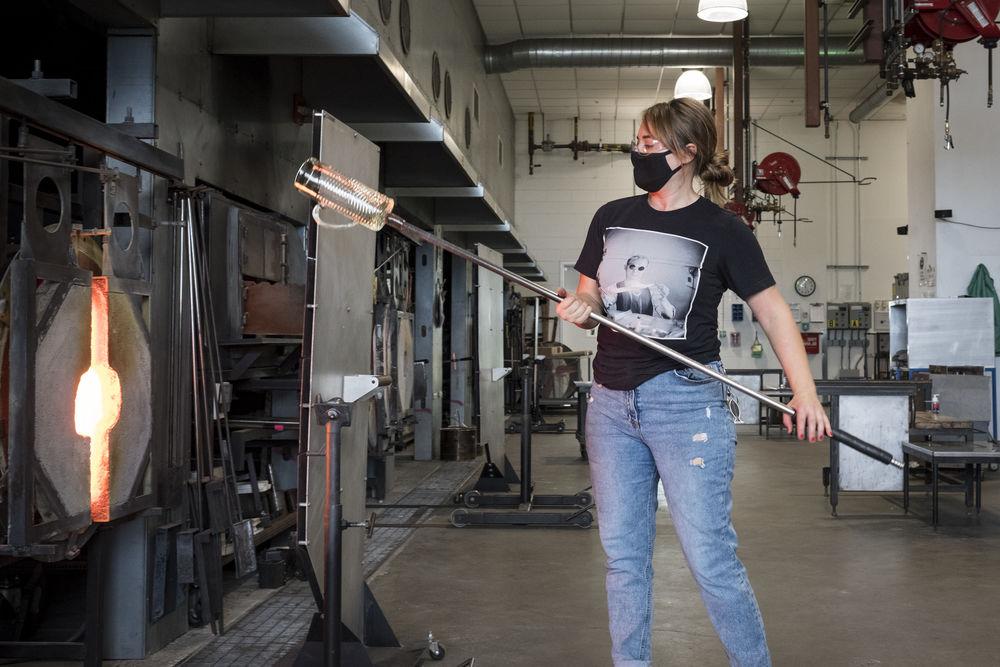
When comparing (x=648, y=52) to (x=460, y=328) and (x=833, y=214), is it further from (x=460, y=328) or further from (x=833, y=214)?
(x=833, y=214)

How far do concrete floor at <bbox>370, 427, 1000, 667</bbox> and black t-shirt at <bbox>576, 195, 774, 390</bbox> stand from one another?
4.66 ft

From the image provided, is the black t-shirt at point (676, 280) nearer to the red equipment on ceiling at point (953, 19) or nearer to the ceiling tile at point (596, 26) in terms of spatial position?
the red equipment on ceiling at point (953, 19)

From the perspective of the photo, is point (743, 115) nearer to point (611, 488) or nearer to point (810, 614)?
point (810, 614)

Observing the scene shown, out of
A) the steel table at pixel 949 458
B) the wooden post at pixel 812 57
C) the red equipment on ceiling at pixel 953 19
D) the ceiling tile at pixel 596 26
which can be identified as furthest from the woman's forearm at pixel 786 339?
the ceiling tile at pixel 596 26

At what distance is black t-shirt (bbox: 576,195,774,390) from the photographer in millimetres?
2514

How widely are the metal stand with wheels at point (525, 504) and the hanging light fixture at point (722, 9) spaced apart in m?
3.32

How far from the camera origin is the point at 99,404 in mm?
3107

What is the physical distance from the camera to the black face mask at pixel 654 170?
255 centimetres

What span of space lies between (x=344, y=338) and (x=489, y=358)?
4.33 m

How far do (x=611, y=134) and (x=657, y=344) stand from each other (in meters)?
15.5

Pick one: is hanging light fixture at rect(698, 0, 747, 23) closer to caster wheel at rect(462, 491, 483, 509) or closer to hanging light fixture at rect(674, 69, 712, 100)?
hanging light fixture at rect(674, 69, 712, 100)

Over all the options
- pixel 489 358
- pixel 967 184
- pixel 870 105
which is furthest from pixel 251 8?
pixel 870 105

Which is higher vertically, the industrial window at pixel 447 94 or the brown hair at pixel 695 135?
the industrial window at pixel 447 94

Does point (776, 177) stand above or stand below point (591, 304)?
above
